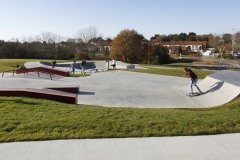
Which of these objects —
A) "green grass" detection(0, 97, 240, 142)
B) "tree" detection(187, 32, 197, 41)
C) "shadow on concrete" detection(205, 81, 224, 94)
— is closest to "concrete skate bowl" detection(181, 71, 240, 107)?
"shadow on concrete" detection(205, 81, 224, 94)

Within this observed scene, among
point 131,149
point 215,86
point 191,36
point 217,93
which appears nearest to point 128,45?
point 215,86

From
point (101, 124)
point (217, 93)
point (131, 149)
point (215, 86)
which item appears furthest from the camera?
Answer: point (215, 86)

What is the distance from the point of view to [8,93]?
35.1 ft

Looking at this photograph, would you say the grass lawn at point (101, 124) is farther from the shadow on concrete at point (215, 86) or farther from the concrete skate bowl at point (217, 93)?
the shadow on concrete at point (215, 86)

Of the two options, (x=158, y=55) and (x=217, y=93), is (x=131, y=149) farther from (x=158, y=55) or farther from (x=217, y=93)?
(x=158, y=55)

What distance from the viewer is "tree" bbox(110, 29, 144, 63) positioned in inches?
2270

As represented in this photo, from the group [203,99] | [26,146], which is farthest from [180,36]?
[26,146]

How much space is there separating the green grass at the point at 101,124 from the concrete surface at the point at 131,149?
0.30 m

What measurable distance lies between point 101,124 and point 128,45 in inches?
2045

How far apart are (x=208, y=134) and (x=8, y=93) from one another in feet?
26.1

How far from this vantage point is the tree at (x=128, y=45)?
57.7m

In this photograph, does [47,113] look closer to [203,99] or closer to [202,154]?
[202,154]

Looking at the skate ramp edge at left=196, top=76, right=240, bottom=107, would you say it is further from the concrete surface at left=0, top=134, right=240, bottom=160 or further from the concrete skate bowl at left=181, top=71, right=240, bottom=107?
the concrete surface at left=0, top=134, right=240, bottom=160

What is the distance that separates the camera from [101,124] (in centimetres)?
627
